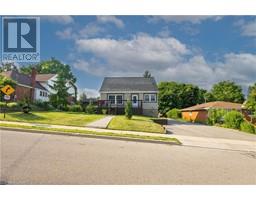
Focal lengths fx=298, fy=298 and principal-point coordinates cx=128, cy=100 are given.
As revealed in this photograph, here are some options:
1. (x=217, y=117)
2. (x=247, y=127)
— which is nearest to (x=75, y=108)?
(x=217, y=117)

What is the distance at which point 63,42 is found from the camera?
48.8 ft

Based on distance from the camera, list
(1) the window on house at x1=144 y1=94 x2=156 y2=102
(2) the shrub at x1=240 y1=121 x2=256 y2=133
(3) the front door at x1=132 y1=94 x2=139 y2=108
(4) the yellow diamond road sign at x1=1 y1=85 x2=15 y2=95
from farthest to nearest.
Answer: (1) the window on house at x1=144 y1=94 x2=156 y2=102 → (3) the front door at x1=132 y1=94 x2=139 y2=108 → (2) the shrub at x1=240 y1=121 x2=256 y2=133 → (4) the yellow diamond road sign at x1=1 y1=85 x2=15 y2=95

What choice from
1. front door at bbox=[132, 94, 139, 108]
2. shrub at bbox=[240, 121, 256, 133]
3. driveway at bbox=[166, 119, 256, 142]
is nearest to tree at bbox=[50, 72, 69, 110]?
front door at bbox=[132, 94, 139, 108]

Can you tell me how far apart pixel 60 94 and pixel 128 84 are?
26.4 ft

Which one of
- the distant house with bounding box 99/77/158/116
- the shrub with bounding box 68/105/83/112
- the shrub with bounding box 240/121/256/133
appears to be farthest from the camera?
the distant house with bounding box 99/77/158/116

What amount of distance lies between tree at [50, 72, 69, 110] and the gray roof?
463 cm

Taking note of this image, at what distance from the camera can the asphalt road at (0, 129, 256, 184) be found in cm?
562

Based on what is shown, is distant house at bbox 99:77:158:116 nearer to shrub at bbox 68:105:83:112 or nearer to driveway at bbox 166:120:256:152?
shrub at bbox 68:105:83:112

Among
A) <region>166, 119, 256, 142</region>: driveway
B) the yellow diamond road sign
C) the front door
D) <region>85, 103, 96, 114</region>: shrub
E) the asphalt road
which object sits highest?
the yellow diamond road sign

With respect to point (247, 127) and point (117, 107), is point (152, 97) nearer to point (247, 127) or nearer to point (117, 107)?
point (117, 107)

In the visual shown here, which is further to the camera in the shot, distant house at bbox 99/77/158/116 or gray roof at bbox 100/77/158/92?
gray roof at bbox 100/77/158/92
